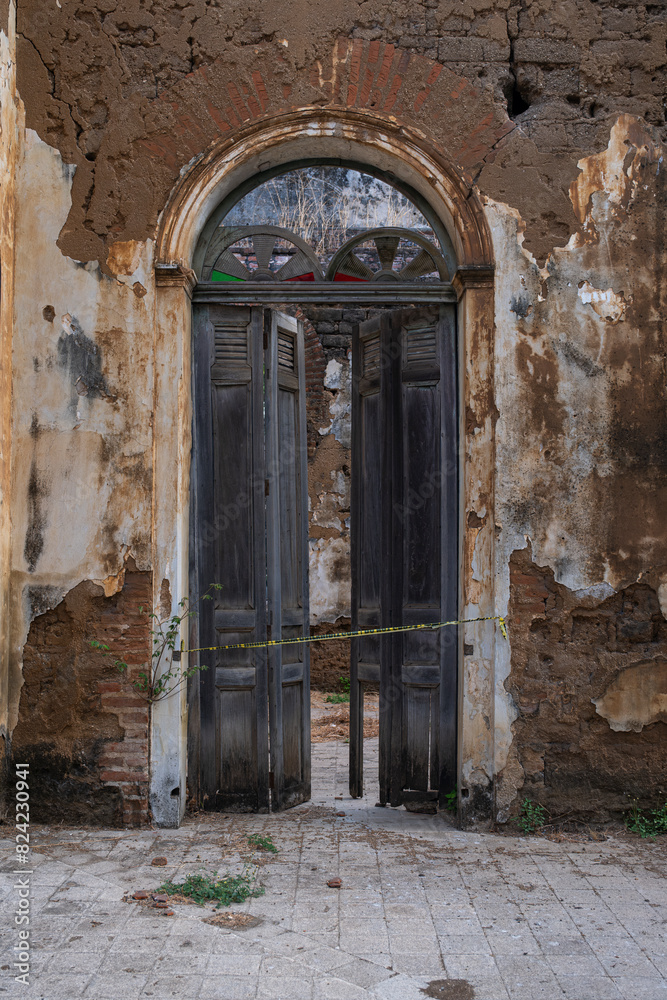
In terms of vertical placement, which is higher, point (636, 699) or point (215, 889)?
point (636, 699)

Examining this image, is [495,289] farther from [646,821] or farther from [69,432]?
[646,821]

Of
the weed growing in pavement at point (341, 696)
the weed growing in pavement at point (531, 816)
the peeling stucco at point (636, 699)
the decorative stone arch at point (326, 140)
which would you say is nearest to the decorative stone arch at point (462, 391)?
the decorative stone arch at point (326, 140)

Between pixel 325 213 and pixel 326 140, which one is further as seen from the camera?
pixel 325 213

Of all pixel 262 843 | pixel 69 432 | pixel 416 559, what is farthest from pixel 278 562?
pixel 262 843

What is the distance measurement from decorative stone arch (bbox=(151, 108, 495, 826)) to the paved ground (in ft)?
1.42

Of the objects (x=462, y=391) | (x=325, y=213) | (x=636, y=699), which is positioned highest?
(x=325, y=213)

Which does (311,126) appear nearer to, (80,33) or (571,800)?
(80,33)

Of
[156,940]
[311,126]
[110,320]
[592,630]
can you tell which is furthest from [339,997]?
[311,126]

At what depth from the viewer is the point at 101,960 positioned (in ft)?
9.02

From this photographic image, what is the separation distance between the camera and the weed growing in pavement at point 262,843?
3812 millimetres

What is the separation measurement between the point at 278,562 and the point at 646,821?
90.2 inches

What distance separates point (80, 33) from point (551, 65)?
244 centimetres

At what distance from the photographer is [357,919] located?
3.12 meters

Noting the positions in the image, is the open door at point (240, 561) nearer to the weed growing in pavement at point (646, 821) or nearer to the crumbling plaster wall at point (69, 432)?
the crumbling plaster wall at point (69, 432)
